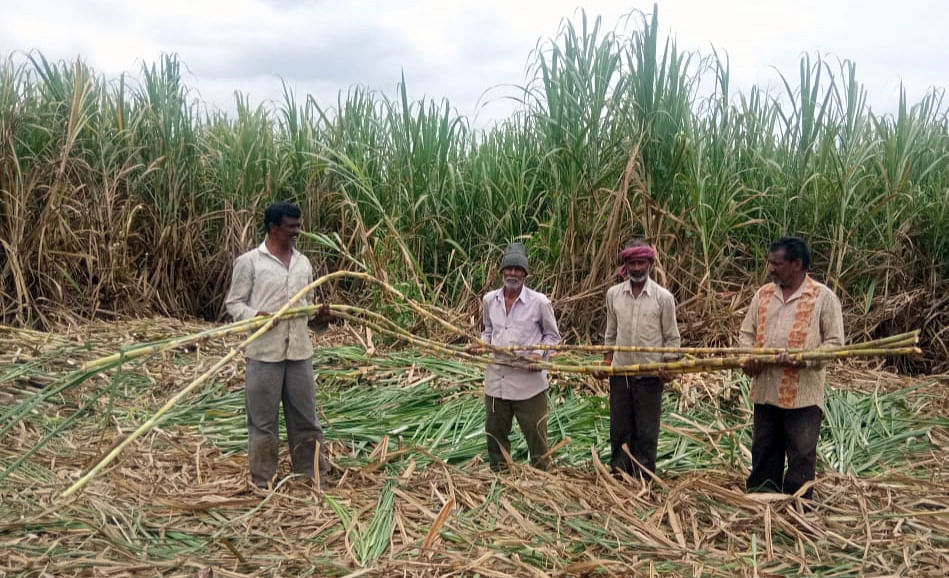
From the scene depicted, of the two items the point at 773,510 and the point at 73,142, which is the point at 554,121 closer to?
the point at 773,510

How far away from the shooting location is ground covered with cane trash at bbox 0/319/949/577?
9.02 feet

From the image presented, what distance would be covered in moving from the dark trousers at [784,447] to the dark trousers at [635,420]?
459mm

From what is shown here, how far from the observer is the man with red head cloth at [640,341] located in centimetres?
371

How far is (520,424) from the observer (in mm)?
3820

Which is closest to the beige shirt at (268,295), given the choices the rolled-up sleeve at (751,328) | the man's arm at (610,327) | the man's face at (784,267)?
the man's arm at (610,327)

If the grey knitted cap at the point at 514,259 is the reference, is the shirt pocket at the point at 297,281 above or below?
below

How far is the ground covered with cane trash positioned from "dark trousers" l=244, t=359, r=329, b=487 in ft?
0.48

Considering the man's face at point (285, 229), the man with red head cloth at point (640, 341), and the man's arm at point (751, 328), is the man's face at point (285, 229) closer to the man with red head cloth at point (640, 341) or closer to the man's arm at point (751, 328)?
the man with red head cloth at point (640, 341)

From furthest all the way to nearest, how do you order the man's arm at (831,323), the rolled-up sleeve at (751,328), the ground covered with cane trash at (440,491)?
the rolled-up sleeve at (751,328) < the man's arm at (831,323) < the ground covered with cane trash at (440,491)

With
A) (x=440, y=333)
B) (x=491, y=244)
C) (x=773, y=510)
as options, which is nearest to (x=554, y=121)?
(x=491, y=244)

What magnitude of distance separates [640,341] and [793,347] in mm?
721

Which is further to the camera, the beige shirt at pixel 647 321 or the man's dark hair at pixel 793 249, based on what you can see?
the beige shirt at pixel 647 321

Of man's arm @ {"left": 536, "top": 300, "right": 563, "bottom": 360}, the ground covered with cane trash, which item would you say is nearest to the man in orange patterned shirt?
the ground covered with cane trash

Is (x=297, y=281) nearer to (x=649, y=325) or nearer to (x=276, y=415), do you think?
(x=276, y=415)
